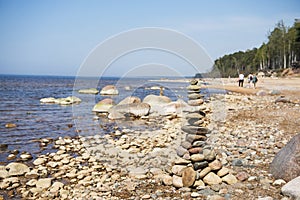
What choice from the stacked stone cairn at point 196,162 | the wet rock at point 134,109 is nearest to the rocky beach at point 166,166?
the stacked stone cairn at point 196,162

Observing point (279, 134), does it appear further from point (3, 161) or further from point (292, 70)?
point (292, 70)

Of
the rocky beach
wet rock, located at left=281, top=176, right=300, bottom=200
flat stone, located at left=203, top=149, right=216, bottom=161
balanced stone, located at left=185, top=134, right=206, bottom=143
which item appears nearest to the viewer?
wet rock, located at left=281, top=176, right=300, bottom=200

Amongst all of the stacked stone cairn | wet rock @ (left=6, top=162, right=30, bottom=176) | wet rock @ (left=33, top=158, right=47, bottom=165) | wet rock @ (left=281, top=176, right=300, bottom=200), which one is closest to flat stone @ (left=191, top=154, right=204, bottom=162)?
the stacked stone cairn

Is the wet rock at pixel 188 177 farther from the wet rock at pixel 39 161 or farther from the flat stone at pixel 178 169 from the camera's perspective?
the wet rock at pixel 39 161

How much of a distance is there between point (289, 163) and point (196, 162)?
5.55ft

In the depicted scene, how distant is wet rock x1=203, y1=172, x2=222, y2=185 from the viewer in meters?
5.02

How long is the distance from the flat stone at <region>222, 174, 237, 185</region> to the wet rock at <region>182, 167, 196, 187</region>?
610mm

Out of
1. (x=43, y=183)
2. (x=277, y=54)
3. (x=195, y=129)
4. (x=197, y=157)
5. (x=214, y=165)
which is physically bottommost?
(x=43, y=183)

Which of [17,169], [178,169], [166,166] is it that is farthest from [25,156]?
[178,169]

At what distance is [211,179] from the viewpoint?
16.6 feet

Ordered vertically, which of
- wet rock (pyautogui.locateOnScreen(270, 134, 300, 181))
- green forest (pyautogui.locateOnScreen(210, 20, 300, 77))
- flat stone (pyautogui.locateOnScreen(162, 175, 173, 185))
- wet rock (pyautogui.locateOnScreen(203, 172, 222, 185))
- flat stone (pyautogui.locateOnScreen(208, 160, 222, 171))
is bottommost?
flat stone (pyautogui.locateOnScreen(162, 175, 173, 185))

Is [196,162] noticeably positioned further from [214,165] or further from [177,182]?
[177,182]

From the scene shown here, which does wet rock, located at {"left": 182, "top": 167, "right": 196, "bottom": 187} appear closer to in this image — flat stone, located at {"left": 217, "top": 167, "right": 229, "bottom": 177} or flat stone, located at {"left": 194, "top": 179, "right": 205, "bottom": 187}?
flat stone, located at {"left": 194, "top": 179, "right": 205, "bottom": 187}

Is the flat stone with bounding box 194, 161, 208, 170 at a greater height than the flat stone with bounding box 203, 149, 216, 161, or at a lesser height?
lesser
